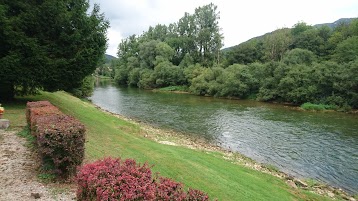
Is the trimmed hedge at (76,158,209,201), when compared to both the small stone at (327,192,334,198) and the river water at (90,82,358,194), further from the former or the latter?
the river water at (90,82,358,194)

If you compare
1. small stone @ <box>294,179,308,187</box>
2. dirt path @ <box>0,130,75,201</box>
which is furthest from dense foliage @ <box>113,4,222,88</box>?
dirt path @ <box>0,130,75,201</box>

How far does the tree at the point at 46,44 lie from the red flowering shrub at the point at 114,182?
54.3 feet

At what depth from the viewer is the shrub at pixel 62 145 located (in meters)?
8.55

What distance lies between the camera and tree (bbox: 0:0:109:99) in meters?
19.7

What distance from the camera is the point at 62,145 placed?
855cm

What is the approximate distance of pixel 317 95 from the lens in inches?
2051

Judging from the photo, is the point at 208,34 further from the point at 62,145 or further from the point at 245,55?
the point at 62,145

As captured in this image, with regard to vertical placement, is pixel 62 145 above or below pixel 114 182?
below

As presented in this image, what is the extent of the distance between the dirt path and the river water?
15.7 metres

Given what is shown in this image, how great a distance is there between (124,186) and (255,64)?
66919mm

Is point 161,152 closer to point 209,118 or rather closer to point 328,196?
point 328,196

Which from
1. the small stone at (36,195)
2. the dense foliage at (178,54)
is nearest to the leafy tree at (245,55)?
the dense foliage at (178,54)

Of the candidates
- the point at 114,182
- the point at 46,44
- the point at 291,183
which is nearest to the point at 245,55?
the point at 46,44

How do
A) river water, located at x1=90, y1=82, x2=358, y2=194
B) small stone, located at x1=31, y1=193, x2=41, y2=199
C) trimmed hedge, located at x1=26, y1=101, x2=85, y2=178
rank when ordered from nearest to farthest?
small stone, located at x1=31, y1=193, x2=41, y2=199 < trimmed hedge, located at x1=26, y1=101, x2=85, y2=178 < river water, located at x1=90, y1=82, x2=358, y2=194
